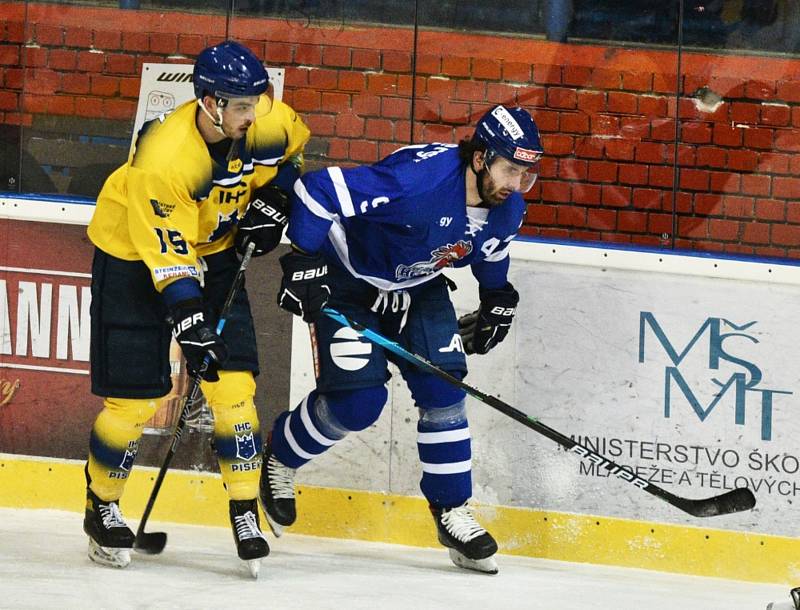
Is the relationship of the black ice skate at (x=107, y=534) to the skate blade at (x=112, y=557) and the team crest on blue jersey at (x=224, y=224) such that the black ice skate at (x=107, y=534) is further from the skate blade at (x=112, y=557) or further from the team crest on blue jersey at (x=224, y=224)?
the team crest on blue jersey at (x=224, y=224)

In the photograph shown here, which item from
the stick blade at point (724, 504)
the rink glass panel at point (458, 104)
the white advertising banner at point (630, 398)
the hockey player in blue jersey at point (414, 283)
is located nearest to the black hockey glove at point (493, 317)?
the hockey player in blue jersey at point (414, 283)

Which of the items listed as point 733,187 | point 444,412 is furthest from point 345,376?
point 733,187

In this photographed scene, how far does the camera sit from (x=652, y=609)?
129 inches

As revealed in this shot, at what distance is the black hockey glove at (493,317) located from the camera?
3604 mm

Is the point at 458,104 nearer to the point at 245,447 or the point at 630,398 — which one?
the point at 630,398

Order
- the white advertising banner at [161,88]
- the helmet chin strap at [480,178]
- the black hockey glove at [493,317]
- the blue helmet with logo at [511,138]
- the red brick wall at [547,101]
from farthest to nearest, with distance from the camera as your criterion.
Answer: the white advertising banner at [161,88] < the red brick wall at [547,101] < the black hockey glove at [493,317] < the helmet chin strap at [480,178] < the blue helmet with logo at [511,138]

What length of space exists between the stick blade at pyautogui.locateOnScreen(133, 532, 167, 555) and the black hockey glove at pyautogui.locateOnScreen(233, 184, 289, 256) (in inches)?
28.6

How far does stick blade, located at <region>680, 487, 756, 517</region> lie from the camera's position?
11.0ft

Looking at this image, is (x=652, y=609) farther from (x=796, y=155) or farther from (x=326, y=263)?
(x=796, y=155)

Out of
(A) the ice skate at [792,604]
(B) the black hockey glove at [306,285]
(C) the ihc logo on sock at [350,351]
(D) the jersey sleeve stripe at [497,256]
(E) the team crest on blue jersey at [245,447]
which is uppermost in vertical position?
(D) the jersey sleeve stripe at [497,256]

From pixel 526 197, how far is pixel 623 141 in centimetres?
31

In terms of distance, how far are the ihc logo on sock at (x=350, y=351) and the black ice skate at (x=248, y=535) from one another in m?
0.40

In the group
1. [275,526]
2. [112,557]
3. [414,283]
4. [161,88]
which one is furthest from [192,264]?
[161,88]

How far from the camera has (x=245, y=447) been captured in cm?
332
